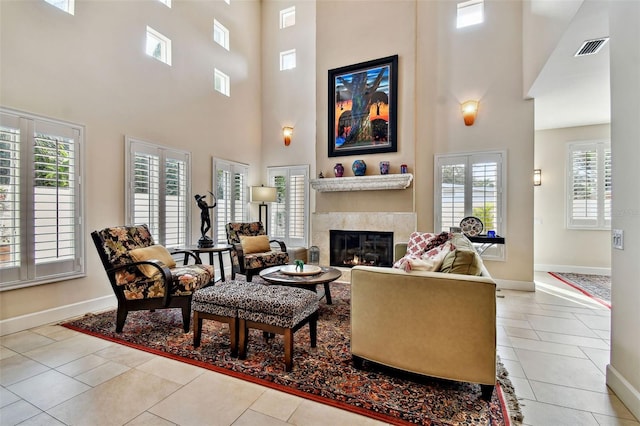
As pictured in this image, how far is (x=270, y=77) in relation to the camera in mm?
6500

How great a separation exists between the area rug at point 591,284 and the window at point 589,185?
954 millimetres

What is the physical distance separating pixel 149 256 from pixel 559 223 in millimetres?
7088

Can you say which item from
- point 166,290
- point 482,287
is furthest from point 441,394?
point 166,290

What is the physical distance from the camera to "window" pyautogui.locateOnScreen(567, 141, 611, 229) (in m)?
5.47

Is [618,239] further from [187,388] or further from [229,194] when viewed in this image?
[229,194]

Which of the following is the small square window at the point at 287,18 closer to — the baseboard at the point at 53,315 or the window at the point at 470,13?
the window at the point at 470,13

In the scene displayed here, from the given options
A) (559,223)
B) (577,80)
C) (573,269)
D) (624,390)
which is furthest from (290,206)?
(573,269)

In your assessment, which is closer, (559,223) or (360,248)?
(360,248)

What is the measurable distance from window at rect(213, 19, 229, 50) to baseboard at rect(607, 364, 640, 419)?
667 cm

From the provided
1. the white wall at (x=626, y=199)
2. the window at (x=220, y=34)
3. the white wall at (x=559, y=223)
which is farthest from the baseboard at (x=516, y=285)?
the window at (x=220, y=34)

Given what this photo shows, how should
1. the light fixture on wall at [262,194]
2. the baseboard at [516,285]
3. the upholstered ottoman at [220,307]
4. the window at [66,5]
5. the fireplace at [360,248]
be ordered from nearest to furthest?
the upholstered ottoman at [220,307]
the window at [66,5]
the baseboard at [516,285]
the fireplace at [360,248]
the light fixture on wall at [262,194]

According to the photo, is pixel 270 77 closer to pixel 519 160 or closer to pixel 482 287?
pixel 519 160

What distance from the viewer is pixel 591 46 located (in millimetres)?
3166

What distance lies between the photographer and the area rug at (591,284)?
4.13 metres
